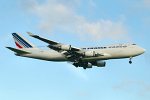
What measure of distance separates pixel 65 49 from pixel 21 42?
14561 millimetres

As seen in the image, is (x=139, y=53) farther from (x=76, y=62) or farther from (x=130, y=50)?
(x=76, y=62)

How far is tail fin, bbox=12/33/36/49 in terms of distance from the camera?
63812mm

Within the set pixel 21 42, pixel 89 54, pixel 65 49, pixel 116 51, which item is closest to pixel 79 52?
pixel 89 54

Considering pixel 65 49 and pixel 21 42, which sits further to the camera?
pixel 21 42

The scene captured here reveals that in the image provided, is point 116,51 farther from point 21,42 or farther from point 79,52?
point 21,42

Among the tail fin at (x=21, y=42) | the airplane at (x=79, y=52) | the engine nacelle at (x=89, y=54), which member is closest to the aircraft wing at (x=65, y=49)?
the airplane at (x=79, y=52)

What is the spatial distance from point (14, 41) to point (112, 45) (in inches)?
927

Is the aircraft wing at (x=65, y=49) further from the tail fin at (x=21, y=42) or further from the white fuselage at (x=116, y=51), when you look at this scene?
the tail fin at (x=21, y=42)

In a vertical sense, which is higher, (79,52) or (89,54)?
(79,52)

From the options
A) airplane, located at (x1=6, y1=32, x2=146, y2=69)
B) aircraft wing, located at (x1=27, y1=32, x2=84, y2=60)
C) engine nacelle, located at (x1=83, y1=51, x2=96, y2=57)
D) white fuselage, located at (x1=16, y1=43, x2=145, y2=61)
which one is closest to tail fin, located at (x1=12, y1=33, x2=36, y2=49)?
airplane, located at (x1=6, y1=32, x2=146, y2=69)

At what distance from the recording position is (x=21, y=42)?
6444 cm

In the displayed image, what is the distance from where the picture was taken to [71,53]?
189 feet

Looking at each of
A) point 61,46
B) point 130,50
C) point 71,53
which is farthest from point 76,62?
point 130,50

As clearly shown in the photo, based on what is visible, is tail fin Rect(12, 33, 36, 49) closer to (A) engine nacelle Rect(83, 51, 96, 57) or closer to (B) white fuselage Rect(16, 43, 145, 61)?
(B) white fuselage Rect(16, 43, 145, 61)
